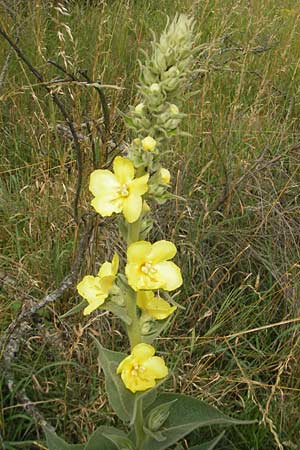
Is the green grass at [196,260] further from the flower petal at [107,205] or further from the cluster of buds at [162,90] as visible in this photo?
the cluster of buds at [162,90]

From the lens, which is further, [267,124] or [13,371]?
[267,124]

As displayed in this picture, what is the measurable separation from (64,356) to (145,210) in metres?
0.70

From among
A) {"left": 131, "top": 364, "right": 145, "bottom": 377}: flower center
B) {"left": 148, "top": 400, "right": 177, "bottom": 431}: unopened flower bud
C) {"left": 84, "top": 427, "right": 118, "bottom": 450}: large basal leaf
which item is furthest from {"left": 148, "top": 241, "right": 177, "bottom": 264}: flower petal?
{"left": 84, "top": 427, "right": 118, "bottom": 450}: large basal leaf

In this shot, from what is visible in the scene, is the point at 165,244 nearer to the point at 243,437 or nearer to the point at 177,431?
the point at 177,431

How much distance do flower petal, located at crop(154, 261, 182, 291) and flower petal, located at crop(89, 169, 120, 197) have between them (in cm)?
18

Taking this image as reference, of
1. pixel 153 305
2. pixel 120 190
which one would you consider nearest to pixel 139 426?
pixel 153 305

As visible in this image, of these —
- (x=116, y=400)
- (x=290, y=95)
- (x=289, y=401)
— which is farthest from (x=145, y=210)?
(x=290, y=95)

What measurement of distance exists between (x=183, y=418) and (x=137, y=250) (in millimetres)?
436

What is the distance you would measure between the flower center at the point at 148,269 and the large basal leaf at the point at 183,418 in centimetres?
33

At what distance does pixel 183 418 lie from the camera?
1.40 metres

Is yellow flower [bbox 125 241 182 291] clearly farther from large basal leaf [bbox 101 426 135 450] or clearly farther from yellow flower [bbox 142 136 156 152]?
large basal leaf [bbox 101 426 135 450]

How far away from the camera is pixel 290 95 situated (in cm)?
310

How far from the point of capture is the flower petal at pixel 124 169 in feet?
3.97

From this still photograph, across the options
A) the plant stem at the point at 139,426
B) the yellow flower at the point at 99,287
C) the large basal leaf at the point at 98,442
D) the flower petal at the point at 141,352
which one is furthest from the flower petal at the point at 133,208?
the large basal leaf at the point at 98,442
